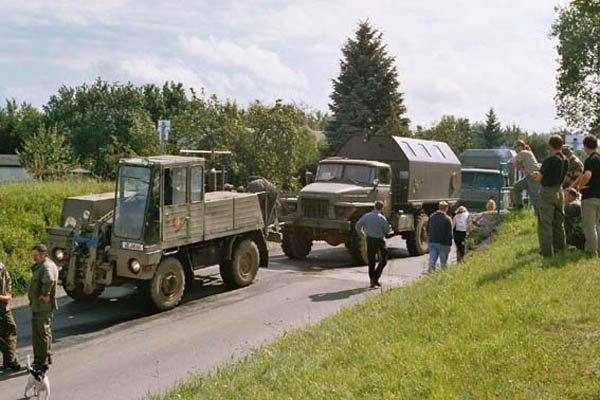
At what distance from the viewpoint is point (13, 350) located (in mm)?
9180

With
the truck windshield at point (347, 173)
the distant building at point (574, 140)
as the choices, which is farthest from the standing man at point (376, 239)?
the distant building at point (574, 140)

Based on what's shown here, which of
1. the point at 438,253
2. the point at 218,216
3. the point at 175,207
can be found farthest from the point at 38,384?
the point at 438,253

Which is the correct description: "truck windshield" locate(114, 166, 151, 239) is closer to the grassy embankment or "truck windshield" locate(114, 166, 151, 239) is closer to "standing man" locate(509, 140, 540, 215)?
the grassy embankment

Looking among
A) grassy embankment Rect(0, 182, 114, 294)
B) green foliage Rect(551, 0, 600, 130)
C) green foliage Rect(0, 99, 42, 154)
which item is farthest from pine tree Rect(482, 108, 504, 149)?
grassy embankment Rect(0, 182, 114, 294)

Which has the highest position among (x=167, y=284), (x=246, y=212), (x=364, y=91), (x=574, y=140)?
(x=364, y=91)

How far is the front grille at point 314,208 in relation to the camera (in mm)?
17375

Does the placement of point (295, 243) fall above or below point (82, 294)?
above

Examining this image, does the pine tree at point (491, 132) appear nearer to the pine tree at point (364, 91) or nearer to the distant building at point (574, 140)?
the pine tree at point (364, 91)

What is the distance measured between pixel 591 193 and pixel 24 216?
12.3 metres

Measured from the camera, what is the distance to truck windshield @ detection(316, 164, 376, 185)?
18.4 metres

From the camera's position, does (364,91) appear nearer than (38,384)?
No

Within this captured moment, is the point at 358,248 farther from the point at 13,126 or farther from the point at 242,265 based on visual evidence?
the point at 13,126

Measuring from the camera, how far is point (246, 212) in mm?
14602

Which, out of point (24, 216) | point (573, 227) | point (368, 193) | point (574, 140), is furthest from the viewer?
point (574, 140)
